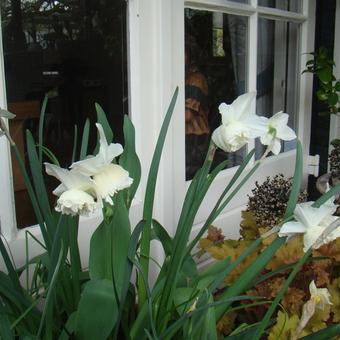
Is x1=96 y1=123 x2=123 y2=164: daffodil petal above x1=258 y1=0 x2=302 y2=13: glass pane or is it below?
below

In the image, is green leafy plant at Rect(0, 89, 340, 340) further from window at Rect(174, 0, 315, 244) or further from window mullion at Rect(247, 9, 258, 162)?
window mullion at Rect(247, 9, 258, 162)

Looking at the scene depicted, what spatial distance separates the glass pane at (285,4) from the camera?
1.98 m

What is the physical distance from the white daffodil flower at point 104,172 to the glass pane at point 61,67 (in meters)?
0.63

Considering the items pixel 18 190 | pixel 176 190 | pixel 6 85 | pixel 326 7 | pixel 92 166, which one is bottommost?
pixel 176 190

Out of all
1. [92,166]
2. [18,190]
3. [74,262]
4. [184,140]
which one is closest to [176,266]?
[74,262]

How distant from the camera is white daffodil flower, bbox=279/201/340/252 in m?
0.79

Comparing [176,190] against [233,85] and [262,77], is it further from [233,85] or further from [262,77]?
[262,77]

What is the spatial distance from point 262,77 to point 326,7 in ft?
1.95

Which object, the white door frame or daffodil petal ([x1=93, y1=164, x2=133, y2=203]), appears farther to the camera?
the white door frame

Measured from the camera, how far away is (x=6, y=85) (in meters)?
1.17

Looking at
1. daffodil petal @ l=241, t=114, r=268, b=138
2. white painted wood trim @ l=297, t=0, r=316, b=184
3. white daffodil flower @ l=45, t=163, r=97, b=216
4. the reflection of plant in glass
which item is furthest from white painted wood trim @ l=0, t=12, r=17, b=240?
white painted wood trim @ l=297, t=0, r=316, b=184

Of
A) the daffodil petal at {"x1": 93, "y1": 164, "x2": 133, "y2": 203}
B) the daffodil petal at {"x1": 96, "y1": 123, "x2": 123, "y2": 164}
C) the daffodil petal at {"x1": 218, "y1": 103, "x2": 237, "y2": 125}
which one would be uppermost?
the daffodil petal at {"x1": 218, "y1": 103, "x2": 237, "y2": 125}

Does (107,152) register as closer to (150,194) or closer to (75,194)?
(75,194)

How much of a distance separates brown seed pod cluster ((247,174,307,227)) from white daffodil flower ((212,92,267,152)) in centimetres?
90
